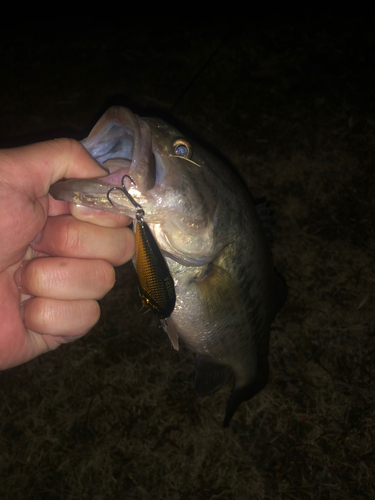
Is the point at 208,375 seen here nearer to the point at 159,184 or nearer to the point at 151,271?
the point at 151,271

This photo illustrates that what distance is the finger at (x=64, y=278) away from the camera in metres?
1.31

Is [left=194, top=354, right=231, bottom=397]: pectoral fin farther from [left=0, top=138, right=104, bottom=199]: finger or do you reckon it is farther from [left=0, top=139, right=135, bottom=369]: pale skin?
[left=0, top=138, right=104, bottom=199]: finger

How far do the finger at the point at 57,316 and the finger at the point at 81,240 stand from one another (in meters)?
0.21

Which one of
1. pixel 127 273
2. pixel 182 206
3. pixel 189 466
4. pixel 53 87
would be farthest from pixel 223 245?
pixel 53 87

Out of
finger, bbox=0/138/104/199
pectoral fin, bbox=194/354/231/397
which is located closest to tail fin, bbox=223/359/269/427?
pectoral fin, bbox=194/354/231/397

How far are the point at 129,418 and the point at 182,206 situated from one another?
2101 millimetres

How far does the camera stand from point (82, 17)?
10.7 feet

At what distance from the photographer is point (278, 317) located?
270 centimetres

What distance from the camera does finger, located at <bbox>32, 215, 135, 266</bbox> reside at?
1.31 metres

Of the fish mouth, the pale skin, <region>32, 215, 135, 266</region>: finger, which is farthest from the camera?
<region>32, 215, 135, 266</region>: finger

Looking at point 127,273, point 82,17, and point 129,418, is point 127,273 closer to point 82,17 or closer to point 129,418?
point 129,418

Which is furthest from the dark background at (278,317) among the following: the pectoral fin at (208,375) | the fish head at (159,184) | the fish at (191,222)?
the fish head at (159,184)

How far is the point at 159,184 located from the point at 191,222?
0.19 meters

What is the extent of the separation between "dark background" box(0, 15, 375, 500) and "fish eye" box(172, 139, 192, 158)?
169 cm
